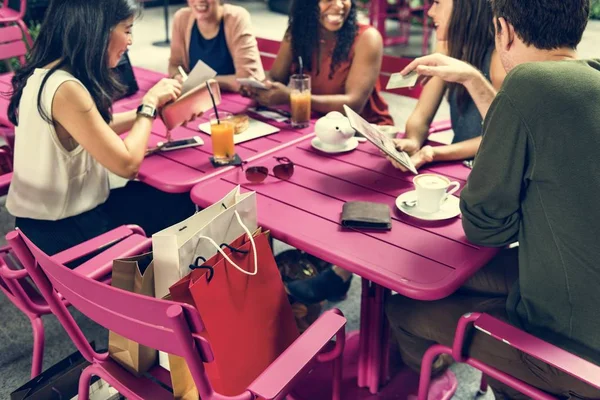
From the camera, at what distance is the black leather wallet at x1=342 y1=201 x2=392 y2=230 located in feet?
4.75

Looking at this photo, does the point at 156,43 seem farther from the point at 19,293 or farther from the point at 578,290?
the point at 578,290

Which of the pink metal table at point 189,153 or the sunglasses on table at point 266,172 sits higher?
the sunglasses on table at point 266,172

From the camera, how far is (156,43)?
6.95m

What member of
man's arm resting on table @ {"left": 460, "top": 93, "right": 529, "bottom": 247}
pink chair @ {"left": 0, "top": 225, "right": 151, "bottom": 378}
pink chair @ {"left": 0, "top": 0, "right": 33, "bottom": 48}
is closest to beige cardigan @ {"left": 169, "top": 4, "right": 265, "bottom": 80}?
pink chair @ {"left": 0, "top": 225, "right": 151, "bottom": 378}

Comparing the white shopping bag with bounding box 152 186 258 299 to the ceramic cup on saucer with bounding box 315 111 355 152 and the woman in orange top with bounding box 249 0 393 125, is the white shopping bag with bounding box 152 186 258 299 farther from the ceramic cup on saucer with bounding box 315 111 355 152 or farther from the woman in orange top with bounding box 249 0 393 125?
the woman in orange top with bounding box 249 0 393 125

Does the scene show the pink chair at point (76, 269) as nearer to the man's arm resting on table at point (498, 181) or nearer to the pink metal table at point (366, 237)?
the pink metal table at point (366, 237)

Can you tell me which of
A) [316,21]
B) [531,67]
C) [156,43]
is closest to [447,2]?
[316,21]

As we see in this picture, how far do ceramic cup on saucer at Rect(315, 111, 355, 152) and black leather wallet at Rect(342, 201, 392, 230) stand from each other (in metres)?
0.43

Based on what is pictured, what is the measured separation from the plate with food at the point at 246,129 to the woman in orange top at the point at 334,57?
205 mm

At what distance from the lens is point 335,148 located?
1.93 metres

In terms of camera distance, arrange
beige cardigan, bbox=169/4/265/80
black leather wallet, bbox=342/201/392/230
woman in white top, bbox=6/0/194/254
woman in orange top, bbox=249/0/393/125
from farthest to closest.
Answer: beige cardigan, bbox=169/4/265/80
woman in orange top, bbox=249/0/393/125
woman in white top, bbox=6/0/194/254
black leather wallet, bbox=342/201/392/230

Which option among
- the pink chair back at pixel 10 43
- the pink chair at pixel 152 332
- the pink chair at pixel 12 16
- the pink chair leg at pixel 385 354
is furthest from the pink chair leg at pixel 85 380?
the pink chair at pixel 12 16

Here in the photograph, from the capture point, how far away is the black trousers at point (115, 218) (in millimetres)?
1827

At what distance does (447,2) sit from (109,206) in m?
1.41
